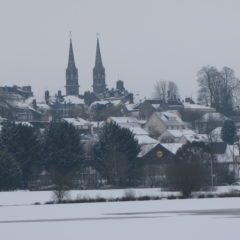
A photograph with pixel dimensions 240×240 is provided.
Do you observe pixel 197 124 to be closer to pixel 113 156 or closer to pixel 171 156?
pixel 171 156

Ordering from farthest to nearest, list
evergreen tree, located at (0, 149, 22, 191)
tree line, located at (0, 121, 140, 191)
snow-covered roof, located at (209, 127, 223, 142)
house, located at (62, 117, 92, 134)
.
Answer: house, located at (62, 117, 92, 134) → snow-covered roof, located at (209, 127, 223, 142) → tree line, located at (0, 121, 140, 191) → evergreen tree, located at (0, 149, 22, 191)

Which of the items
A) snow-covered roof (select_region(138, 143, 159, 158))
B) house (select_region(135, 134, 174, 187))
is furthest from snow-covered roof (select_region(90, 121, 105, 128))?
snow-covered roof (select_region(138, 143, 159, 158))

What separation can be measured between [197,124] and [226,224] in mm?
119436

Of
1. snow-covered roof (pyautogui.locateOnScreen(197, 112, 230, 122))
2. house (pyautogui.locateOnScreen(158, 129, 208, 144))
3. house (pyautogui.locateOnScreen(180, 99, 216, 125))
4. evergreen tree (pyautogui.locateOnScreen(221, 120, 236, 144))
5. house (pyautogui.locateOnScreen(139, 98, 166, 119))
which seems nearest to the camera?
evergreen tree (pyautogui.locateOnScreen(221, 120, 236, 144))

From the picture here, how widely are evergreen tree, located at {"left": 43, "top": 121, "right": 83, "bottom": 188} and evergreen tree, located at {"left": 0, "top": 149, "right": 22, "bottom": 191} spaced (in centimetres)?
628

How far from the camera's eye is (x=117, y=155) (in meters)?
85.1

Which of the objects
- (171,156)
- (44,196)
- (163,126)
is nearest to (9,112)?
(163,126)

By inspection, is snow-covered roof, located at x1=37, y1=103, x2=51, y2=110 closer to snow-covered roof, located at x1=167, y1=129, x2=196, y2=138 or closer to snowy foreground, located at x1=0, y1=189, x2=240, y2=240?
snow-covered roof, located at x1=167, y1=129, x2=196, y2=138

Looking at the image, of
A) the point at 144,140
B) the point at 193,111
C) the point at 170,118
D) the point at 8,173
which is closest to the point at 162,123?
the point at 170,118

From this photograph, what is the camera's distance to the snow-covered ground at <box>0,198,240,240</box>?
35.3 meters

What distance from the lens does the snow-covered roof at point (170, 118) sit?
151125mm

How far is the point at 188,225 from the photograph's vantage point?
1507 inches

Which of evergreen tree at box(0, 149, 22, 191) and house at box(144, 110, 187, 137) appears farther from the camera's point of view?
house at box(144, 110, 187, 137)

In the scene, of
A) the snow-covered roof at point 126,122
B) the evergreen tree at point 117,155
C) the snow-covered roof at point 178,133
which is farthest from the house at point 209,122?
the evergreen tree at point 117,155
